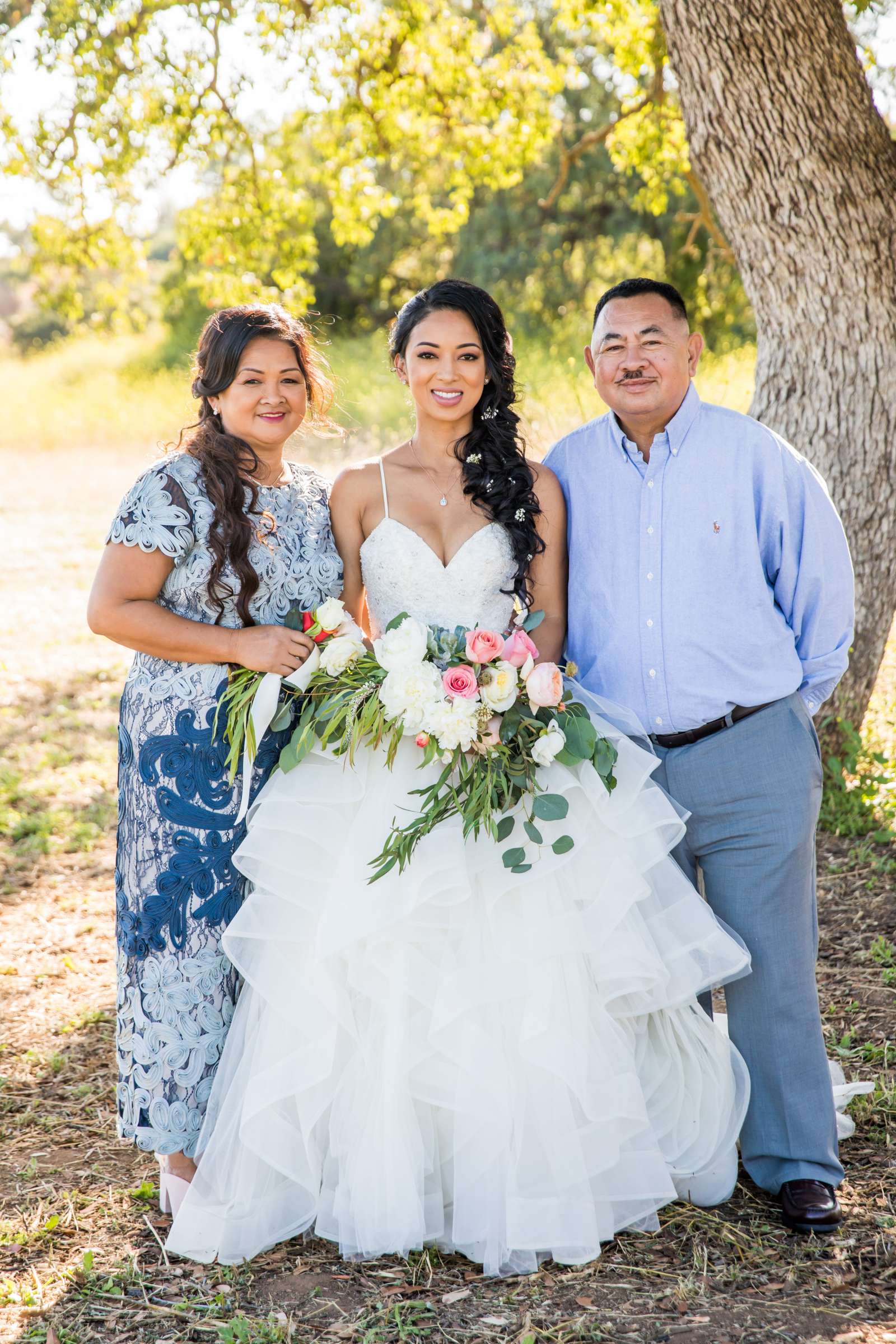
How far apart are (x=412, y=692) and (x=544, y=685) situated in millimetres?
326

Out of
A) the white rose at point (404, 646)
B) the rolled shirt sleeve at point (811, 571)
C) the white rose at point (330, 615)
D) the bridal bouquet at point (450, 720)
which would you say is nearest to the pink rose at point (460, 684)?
the bridal bouquet at point (450, 720)

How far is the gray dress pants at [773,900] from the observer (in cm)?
311

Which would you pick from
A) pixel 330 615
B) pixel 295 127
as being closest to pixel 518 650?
pixel 330 615

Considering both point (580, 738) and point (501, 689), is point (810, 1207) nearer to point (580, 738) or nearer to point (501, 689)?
point (580, 738)

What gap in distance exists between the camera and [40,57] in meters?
7.38

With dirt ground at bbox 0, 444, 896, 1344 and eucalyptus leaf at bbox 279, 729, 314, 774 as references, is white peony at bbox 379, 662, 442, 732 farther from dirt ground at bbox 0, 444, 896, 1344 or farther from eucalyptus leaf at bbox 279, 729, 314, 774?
dirt ground at bbox 0, 444, 896, 1344

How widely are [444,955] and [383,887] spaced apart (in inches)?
9.2

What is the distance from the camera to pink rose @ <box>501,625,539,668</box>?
2.93 m

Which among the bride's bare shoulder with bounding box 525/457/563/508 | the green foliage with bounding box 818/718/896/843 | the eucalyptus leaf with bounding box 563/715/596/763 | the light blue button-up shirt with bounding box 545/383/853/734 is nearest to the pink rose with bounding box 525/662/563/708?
the eucalyptus leaf with bounding box 563/715/596/763

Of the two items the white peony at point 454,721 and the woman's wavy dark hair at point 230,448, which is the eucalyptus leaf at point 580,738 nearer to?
the white peony at point 454,721

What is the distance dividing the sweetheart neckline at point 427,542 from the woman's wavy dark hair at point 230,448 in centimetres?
39

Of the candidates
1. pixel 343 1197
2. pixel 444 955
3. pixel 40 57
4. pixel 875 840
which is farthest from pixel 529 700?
pixel 40 57

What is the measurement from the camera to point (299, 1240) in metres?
3.09

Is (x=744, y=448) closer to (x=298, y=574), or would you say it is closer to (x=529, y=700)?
(x=529, y=700)
